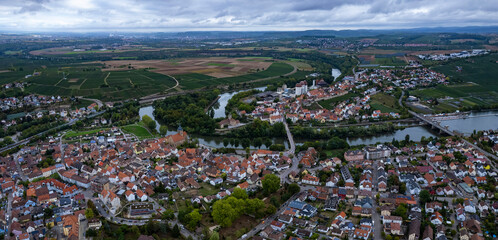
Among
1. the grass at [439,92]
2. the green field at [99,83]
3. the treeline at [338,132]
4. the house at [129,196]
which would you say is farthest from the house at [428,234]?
the green field at [99,83]

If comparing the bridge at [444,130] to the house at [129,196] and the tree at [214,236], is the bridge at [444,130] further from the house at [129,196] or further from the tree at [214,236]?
the house at [129,196]

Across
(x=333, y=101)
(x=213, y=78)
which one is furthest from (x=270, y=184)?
(x=213, y=78)

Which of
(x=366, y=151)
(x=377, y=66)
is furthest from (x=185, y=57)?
(x=366, y=151)

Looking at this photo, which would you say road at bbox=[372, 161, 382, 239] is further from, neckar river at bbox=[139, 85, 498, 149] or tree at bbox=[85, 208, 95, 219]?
tree at bbox=[85, 208, 95, 219]

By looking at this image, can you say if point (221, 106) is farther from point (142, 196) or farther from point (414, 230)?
point (414, 230)

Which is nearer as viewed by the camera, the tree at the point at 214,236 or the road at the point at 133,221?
the tree at the point at 214,236

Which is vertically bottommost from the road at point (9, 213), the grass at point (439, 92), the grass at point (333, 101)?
the road at point (9, 213)

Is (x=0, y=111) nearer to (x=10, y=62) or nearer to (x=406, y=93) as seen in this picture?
(x=10, y=62)
